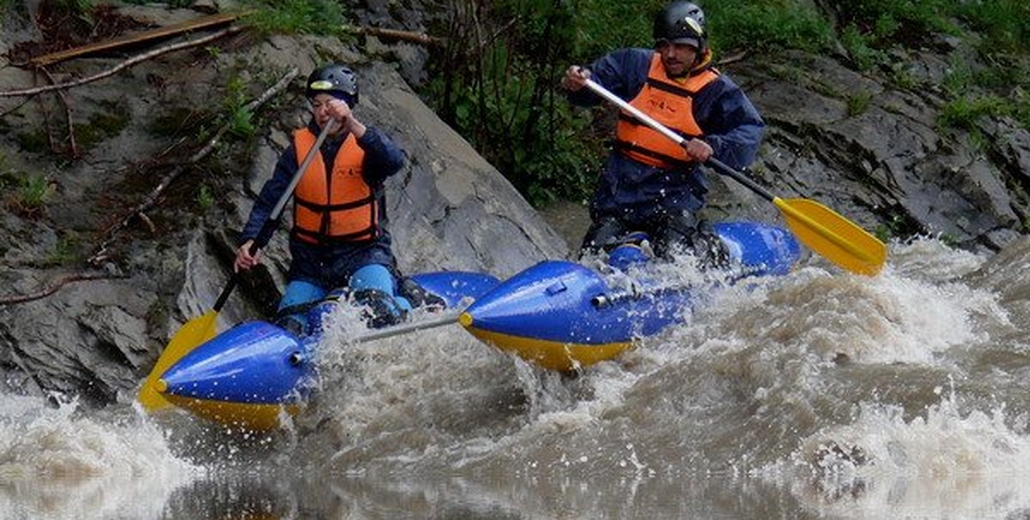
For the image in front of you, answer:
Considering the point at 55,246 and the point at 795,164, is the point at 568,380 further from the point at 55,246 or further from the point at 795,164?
the point at 795,164

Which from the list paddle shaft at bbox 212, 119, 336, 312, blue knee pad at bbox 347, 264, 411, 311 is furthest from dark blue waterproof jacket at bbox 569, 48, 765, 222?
paddle shaft at bbox 212, 119, 336, 312

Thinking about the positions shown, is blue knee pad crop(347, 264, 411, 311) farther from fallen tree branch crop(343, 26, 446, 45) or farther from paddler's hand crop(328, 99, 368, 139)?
fallen tree branch crop(343, 26, 446, 45)

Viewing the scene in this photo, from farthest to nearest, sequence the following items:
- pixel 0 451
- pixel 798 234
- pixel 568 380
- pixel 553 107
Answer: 1. pixel 553 107
2. pixel 798 234
3. pixel 568 380
4. pixel 0 451

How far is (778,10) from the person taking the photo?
1451 cm

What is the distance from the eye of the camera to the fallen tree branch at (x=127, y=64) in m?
10.2

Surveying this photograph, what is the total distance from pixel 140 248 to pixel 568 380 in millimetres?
2530

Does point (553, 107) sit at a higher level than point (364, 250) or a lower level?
lower

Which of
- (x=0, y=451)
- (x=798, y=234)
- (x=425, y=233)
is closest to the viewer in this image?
(x=0, y=451)

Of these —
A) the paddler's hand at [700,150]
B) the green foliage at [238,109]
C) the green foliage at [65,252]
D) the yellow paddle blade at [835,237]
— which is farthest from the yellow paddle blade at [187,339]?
the yellow paddle blade at [835,237]

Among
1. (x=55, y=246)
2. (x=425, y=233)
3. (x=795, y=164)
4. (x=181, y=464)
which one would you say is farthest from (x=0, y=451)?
(x=795, y=164)

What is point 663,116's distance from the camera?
9.19 metres

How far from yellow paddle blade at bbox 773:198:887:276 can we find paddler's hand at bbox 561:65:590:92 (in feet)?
3.43

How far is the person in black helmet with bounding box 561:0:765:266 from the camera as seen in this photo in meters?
9.09

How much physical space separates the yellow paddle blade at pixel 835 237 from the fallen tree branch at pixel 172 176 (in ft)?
9.80
